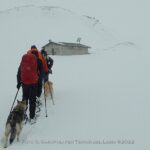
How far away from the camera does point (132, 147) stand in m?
6.16

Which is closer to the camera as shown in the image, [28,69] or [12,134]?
[12,134]

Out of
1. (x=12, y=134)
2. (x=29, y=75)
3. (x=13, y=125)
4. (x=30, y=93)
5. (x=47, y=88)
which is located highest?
(x=29, y=75)

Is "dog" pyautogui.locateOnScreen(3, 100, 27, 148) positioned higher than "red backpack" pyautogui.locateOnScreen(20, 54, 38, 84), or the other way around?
"red backpack" pyautogui.locateOnScreen(20, 54, 38, 84)

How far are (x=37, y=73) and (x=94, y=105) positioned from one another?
8.27 feet

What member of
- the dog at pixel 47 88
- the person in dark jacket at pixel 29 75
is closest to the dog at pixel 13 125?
the person in dark jacket at pixel 29 75

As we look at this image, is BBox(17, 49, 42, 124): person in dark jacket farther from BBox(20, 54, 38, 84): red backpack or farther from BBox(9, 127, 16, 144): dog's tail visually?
BBox(9, 127, 16, 144): dog's tail

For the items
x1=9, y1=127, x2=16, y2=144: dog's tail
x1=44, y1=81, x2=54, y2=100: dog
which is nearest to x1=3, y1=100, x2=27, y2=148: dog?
x1=9, y1=127, x2=16, y2=144: dog's tail

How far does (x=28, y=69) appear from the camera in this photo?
7.64 metres

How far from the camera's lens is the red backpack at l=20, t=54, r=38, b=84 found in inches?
301

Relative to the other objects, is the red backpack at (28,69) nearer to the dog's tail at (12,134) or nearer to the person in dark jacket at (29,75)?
the person in dark jacket at (29,75)

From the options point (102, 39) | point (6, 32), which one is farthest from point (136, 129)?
point (102, 39)

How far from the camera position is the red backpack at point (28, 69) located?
25.1 feet


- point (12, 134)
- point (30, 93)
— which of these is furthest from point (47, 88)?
point (12, 134)

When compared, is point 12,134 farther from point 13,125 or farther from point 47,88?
point 47,88
